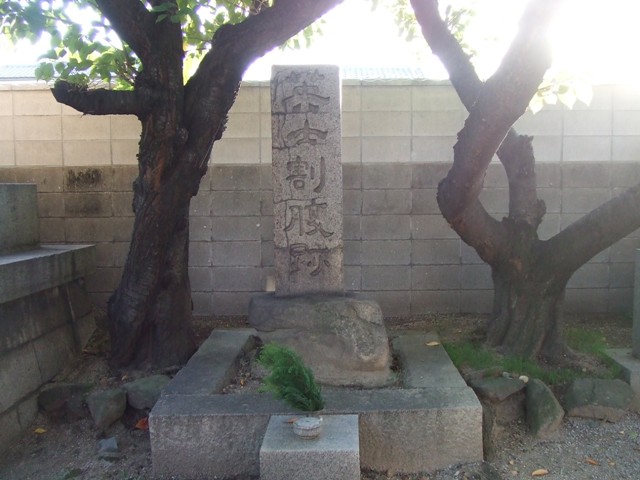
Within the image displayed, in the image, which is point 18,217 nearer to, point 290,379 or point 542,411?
point 290,379

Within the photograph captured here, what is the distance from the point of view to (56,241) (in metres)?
5.97

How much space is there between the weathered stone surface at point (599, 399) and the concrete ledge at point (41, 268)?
12.5ft

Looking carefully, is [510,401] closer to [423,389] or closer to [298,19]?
[423,389]

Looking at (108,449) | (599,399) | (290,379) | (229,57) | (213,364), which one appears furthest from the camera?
(229,57)

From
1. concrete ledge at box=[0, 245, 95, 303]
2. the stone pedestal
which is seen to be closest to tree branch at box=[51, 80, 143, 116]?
concrete ledge at box=[0, 245, 95, 303]

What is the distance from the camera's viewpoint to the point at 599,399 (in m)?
4.09

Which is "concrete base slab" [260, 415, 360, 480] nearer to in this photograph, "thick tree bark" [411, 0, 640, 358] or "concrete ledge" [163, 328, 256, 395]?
"concrete ledge" [163, 328, 256, 395]

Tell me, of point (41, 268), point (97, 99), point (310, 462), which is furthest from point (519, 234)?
point (41, 268)

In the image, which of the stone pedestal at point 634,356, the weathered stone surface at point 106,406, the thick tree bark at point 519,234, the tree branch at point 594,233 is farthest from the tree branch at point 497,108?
the weathered stone surface at point 106,406

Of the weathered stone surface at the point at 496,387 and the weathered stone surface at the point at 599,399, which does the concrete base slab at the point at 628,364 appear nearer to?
the weathered stone surface at the point at 599,399

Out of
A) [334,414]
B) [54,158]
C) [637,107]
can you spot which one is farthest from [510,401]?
[54,158]

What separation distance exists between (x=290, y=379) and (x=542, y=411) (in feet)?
6.03

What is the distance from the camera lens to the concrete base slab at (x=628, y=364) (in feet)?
13.9

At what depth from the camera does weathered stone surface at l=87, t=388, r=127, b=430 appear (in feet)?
13.6
